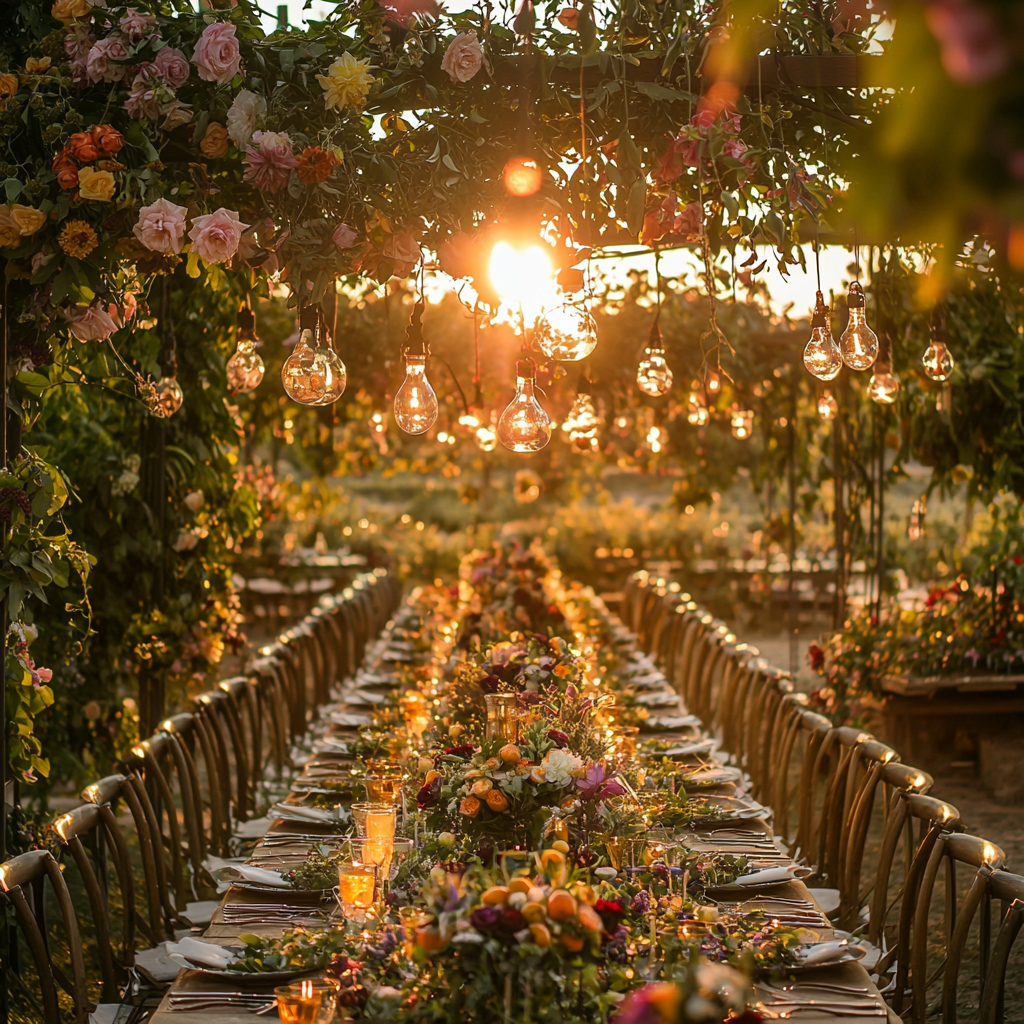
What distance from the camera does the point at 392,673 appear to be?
553cm

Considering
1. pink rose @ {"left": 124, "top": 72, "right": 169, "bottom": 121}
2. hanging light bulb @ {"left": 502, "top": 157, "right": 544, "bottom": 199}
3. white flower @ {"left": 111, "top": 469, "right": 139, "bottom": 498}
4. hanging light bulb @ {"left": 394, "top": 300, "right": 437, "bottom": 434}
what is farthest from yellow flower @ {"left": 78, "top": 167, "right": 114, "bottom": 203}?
white flower @ {"left": 111, "top": 469, "right": 139, "bottom": 498}

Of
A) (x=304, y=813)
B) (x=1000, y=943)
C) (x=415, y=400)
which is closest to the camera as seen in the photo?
(x=1000, y=943)

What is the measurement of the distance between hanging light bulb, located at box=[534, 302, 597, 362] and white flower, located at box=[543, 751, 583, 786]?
2.84ft

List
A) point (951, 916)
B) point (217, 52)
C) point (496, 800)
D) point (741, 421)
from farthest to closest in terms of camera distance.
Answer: point (741, 421) < point (951, 916) < point (217, 52) < point (496, 800)

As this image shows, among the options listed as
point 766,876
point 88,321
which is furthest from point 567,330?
point 766,876

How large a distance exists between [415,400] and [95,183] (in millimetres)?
822

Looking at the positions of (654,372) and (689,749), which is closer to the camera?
(654,372)

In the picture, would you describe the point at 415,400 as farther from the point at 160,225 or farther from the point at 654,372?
the point at 654,372

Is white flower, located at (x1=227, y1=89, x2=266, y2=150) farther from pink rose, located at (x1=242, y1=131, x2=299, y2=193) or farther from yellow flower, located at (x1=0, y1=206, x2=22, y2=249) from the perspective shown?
yellow flower, located at (x1=0, y1=206, x2=22, y2=249)

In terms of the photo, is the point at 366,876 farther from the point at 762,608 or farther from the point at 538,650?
the point at 762,608

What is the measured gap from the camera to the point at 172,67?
242 cm

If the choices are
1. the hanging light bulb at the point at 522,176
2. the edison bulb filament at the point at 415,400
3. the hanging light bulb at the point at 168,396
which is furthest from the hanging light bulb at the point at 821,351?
the hanging light bulb at the point at 168,396

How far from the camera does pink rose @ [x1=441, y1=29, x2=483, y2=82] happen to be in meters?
2.43

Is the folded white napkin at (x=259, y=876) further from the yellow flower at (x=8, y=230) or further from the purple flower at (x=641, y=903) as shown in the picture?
the yellow flower at (x=8, y=230)
